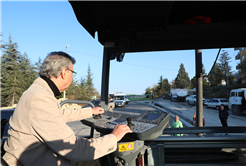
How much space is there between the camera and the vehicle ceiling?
2.16 meters

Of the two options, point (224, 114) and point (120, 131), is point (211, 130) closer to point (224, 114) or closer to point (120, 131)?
point (120, 131)

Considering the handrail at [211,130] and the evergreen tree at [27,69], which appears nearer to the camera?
the handrail at [211,130]

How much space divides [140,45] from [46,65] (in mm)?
2375

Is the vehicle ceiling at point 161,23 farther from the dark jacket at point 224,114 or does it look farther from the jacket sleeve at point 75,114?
the dark jacket at point 224,114

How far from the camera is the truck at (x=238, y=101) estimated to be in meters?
12.9

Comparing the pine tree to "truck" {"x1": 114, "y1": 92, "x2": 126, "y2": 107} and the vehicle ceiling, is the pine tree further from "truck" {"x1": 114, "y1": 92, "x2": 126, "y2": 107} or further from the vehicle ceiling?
the vehicle ceiling

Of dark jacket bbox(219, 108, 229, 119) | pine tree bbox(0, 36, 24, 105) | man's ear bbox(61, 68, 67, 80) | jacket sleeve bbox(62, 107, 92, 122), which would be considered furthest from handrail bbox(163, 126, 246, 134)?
pine tree bbox(0, 36, 24, 105)

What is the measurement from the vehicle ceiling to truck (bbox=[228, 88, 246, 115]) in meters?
12.6

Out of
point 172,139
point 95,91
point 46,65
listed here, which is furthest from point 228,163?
point 95,91

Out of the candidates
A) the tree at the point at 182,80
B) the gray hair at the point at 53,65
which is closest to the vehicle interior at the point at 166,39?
the gray hair at the point at 53,65

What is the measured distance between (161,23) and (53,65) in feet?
6.59

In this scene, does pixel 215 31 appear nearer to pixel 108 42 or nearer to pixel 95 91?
pixel 108 42

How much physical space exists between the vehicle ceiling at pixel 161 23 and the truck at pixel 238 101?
1262 cm

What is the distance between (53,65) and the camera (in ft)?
4.25
